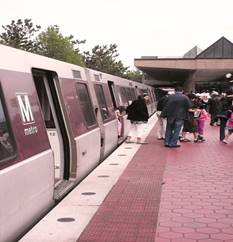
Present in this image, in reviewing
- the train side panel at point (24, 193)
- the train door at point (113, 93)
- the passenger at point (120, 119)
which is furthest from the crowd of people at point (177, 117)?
the train side panel at point (24, 193)

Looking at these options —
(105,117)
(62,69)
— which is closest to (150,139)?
(105,117)

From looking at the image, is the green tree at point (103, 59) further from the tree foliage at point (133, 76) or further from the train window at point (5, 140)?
the train window at point (5, 140)

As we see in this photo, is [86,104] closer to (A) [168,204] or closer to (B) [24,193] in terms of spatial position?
(A) [168,204]

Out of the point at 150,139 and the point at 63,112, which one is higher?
the point at 63,112

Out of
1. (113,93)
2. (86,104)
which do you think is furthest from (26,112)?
(113,93)

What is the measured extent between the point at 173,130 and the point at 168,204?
7.51 meters

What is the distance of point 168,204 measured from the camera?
718cm

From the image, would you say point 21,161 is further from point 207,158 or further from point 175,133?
point 175,133

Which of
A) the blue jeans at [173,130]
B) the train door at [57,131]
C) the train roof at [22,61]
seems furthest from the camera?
the blue jeans at [173,130]

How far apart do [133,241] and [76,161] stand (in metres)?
3.03

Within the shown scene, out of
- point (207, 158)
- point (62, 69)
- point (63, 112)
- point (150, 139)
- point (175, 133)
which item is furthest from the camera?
point (150, 139)

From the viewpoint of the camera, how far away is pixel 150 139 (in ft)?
55.0

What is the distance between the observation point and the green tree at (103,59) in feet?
246

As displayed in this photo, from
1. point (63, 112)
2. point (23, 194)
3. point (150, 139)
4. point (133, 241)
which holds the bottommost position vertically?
point (150, 139)
